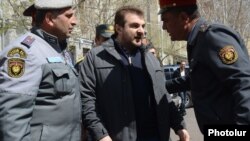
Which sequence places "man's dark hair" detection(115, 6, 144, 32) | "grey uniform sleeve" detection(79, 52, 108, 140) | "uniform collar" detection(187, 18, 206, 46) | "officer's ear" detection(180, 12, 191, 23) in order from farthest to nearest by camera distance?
"man's dark hair" detection(115, 6, 144, 32)
"grey uniform sleeve" detection(79, 52, 108, 140)
"officer's ear" detection(180, 12, 191, 23)
"uniform collar" detection(187, 18, 206, 46)

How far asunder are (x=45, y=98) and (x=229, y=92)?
1.23 m

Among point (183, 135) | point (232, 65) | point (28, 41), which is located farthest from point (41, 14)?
point (183, 135)

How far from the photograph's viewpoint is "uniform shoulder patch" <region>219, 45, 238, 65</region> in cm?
318

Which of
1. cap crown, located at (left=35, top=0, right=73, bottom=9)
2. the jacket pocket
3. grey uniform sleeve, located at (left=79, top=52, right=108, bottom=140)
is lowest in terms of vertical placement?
grey uniform sleeve, located at (left=79, top=52, right=108, bottom=140)

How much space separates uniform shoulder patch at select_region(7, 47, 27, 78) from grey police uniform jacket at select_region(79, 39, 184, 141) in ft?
2.80

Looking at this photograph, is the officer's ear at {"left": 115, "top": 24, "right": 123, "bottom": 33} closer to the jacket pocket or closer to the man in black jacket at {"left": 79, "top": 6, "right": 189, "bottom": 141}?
the man in black jacket at {"left": 79, "top": 6, "right": 189, "bottom": 141}

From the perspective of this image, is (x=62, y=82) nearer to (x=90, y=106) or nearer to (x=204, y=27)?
(x=90, y=106)

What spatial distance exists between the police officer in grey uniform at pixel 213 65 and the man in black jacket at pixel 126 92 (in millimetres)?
660

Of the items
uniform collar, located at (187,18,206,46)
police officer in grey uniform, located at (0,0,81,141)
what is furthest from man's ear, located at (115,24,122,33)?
uniform collar, located at (187,18,206,46)

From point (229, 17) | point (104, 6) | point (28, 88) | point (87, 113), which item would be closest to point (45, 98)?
point (28, 88)

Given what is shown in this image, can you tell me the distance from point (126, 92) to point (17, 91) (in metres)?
1.16

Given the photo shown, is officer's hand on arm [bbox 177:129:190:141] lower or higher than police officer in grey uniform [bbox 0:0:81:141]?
lower

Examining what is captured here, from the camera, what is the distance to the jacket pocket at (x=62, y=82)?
11.2ft

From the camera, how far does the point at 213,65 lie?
325 cm
